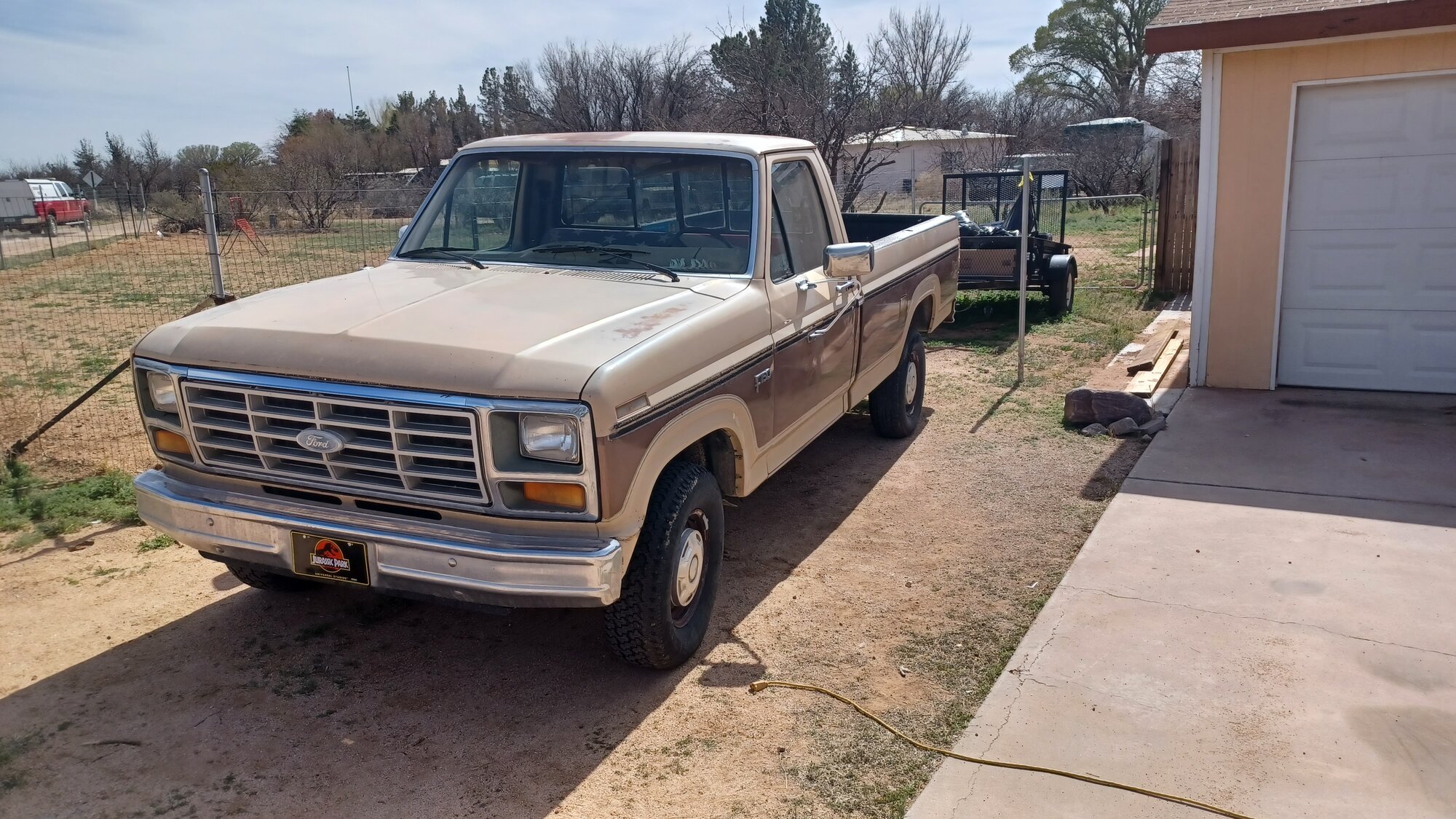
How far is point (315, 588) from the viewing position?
5168 millimetres

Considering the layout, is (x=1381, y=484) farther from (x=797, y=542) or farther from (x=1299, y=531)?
(x=797, y=542)

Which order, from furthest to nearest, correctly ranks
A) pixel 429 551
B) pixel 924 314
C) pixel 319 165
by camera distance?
pixel 319 165
pixel 924 314
pixel 429 551

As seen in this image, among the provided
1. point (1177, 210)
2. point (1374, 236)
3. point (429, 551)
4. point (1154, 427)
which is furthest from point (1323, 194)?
point (429, 551)

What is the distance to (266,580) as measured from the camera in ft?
16.0

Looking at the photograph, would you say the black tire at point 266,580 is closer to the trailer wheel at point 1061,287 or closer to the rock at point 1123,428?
the rock at point 1123,428

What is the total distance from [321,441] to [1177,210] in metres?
11.9

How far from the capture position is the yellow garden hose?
3430mm

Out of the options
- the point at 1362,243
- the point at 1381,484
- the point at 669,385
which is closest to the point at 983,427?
the point at 1381,484

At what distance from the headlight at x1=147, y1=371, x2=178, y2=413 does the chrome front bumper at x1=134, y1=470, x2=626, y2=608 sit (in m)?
0.36

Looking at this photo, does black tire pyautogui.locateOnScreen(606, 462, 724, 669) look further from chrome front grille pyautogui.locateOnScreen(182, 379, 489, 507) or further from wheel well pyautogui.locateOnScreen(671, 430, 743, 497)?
chrome front grille pyautogui.locateOnScreen(182, 379, 489, 507)

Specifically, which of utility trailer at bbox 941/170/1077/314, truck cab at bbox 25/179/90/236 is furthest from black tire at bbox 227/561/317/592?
truck cab at bbox 25/179/90/236

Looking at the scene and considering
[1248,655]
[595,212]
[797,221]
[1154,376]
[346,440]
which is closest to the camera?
[346,440]

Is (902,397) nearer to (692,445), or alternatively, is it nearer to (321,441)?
(692,445)

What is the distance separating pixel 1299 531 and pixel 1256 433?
1902mm
